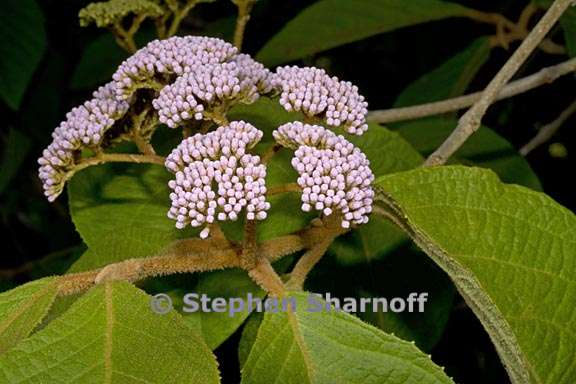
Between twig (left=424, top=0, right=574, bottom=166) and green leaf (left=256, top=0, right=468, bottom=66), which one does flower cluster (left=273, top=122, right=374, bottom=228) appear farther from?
green leaf (left=256, top=0, right=468, bottom=66)

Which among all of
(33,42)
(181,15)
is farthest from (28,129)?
(181,15)

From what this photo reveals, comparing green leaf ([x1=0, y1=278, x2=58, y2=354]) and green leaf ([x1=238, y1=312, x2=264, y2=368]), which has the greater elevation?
green leaf ([x1=238, y1=312, x2=264, y2=368])

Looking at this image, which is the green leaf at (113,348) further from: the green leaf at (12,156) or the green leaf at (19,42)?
the green leaf at (12,156)

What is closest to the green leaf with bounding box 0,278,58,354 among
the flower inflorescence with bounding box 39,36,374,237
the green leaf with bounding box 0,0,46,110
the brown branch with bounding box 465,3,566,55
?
the flower inflorescence with bounding box 39,36,374,237

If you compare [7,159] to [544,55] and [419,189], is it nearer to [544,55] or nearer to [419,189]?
[544,55]

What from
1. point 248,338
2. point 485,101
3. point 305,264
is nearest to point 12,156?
point 248,338

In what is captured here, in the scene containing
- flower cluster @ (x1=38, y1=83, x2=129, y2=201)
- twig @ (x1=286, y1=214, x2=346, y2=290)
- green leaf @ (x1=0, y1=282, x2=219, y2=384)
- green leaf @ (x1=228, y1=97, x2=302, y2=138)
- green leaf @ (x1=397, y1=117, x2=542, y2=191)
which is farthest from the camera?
green leaf @ (x1=397, y1=117, x2=542, y2=191)
